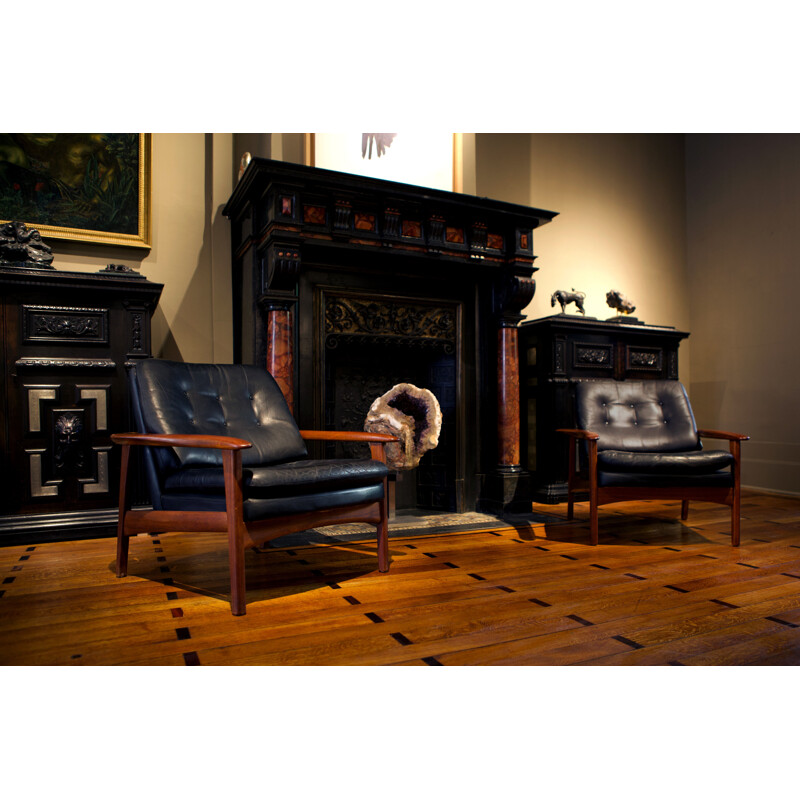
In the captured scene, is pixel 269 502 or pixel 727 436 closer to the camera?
pixel 269 502

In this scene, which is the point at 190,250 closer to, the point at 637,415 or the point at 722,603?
the point at 637,415

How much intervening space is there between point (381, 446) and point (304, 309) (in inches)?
44.2

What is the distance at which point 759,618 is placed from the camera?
1829mm

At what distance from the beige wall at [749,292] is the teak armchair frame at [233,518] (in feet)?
12.1

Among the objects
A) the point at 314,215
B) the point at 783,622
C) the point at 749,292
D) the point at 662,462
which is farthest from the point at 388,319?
the point at 749,292

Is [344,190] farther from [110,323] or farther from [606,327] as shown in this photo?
[606,327]

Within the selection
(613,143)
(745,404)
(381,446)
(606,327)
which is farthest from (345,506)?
(613,143)

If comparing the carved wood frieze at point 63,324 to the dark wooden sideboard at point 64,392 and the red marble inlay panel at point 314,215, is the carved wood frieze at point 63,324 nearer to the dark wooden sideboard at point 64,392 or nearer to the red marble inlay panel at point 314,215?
the dark wooden sideboard at point 64,392

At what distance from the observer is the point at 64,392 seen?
9.74 feet

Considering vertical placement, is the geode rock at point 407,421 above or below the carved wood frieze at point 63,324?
below

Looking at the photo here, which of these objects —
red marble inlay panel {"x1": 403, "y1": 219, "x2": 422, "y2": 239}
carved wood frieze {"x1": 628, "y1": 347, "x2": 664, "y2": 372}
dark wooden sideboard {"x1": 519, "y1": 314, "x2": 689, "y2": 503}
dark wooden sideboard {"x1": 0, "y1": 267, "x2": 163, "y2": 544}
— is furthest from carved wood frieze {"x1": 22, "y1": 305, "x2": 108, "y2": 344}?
carved wood frieze {"x1": 628, "y1": 347, "x2": 664, "y2": 372}

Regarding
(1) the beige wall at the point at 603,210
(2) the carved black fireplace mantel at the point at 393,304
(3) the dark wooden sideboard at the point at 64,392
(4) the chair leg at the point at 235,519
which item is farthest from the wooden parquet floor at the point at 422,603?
(1) the beige wall at the point at 603,210

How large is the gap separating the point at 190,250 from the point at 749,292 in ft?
14.4

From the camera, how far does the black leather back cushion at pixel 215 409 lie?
2.31m
